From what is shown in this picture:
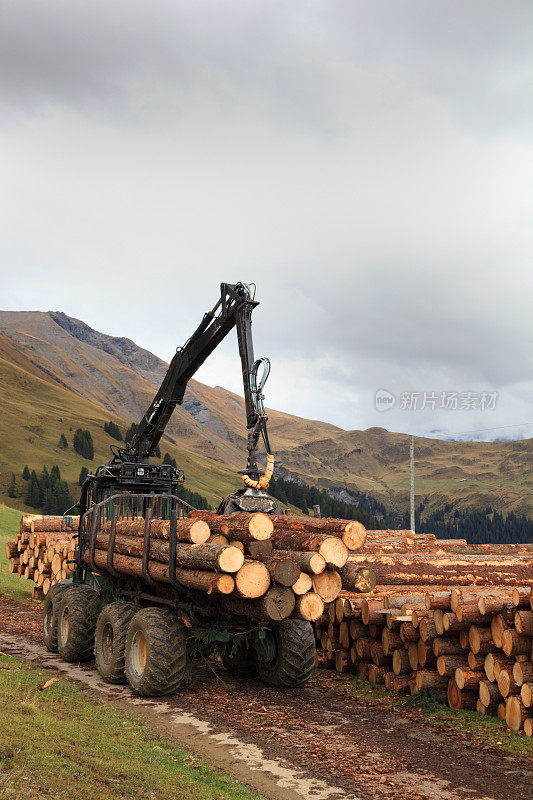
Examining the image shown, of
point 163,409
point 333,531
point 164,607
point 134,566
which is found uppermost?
point 163,409

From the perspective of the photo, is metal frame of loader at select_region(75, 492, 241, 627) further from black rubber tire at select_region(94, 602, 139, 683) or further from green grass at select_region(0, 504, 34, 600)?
green grass at select_region(0, 504, 34, 600)

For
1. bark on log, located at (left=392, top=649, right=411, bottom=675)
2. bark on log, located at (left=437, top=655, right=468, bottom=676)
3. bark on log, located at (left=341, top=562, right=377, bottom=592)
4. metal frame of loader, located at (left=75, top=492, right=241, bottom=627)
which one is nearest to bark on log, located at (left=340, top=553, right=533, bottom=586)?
bark on log, located at (left=392, top=649, right=411, bottom=675)

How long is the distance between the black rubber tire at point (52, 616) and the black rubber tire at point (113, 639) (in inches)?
78.5

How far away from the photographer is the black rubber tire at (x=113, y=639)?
1048 centimetres

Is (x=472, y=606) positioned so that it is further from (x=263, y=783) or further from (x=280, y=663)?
(x=263, y=783)

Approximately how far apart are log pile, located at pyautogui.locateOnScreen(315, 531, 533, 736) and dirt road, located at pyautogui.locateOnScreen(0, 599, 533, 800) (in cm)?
95

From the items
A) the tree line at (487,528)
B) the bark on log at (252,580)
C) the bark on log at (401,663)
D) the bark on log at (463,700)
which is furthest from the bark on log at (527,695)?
the tree line at (487,528)

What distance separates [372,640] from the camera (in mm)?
11672

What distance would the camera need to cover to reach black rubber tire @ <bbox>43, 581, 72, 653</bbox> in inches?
514

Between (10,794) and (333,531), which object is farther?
(333,531)

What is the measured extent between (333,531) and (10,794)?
17.2ft

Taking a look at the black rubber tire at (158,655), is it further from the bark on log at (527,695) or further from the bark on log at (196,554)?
the bark on log at (527,695)

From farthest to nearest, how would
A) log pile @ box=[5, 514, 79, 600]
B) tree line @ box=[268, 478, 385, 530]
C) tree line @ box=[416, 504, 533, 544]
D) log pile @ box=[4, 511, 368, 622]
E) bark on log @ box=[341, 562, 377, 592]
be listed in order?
1. tree line @ box=[416, 504, 533, 544]
2. tree line @ box=[268, 478, 385, 530]
3. log pile @ box=[5, 514, 79, 600]
4. bark on log @ box=[341, 562, 377, 592]
5. log pile @ box=[4, 511, 368, 622]

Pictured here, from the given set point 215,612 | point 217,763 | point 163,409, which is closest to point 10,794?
point 217,763
